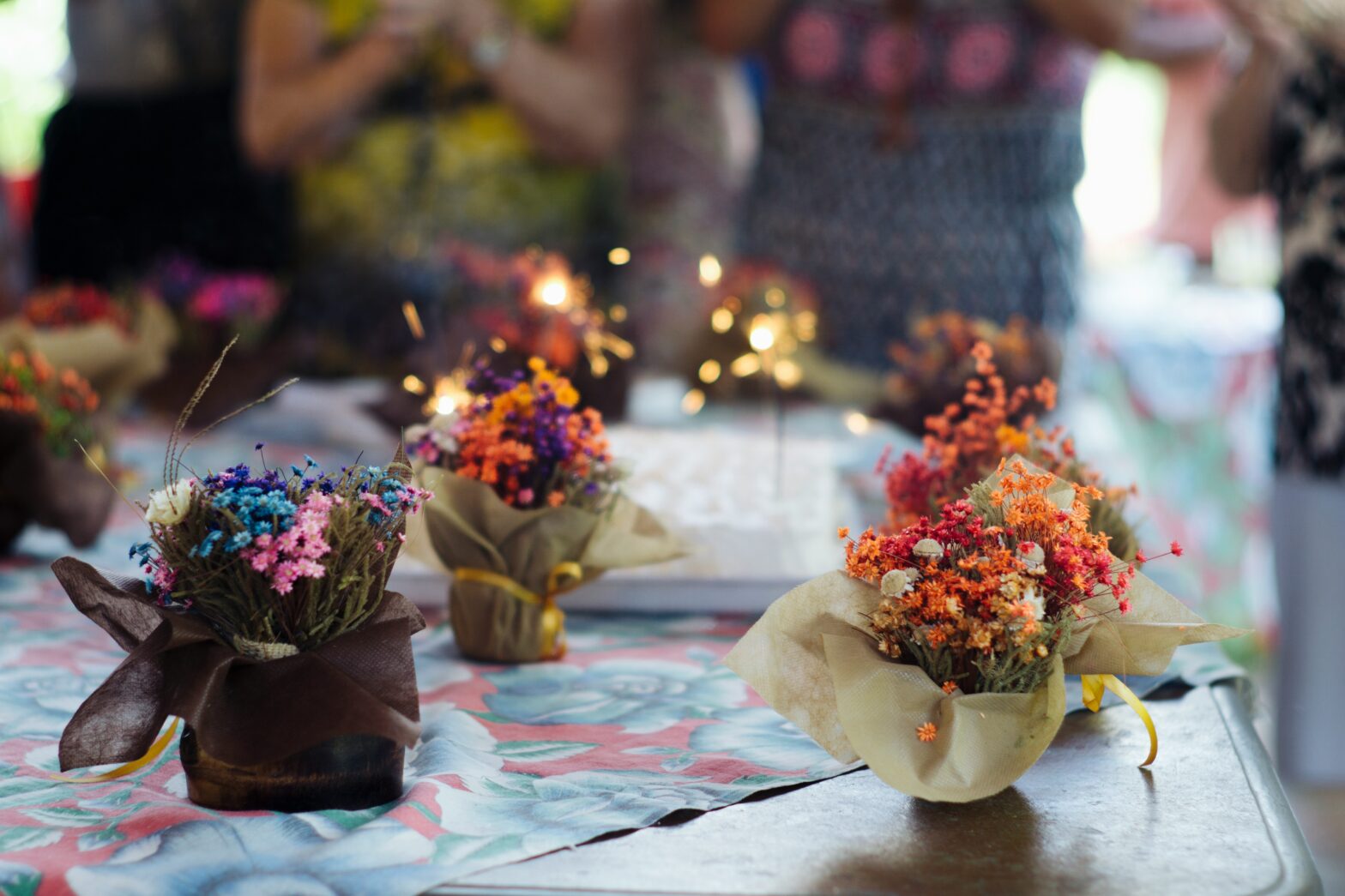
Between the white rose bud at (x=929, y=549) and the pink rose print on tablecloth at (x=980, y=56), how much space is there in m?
1.53

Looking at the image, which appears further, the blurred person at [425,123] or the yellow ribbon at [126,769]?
the blurred person at [425,123]

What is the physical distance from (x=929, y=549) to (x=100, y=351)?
1.24m

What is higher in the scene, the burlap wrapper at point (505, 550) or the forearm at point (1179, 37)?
the forearm at point (1179, 37)

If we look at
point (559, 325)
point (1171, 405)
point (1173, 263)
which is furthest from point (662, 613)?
point (1173, 263)

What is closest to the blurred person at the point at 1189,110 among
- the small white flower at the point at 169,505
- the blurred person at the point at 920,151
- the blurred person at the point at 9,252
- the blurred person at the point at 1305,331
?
the blurred person at the point at 1305,331

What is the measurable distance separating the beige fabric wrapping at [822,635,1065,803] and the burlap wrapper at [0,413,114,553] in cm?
87

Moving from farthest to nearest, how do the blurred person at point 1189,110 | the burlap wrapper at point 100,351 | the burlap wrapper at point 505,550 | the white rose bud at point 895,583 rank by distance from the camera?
1. the blurred person at point 1189,110
2. the burlap wrapper at point 100,351
3. the burlap wrapper at point 505,550
4. the white rose bud at point 895,583

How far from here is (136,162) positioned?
2762 millimetres

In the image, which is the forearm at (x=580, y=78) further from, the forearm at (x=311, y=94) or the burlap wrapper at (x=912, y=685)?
the burlap wrapper at (x=912, y=685)

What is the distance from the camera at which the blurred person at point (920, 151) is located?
85.7 inches

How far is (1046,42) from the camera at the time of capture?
2.17 metres

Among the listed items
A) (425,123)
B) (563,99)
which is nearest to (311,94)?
(425,123)

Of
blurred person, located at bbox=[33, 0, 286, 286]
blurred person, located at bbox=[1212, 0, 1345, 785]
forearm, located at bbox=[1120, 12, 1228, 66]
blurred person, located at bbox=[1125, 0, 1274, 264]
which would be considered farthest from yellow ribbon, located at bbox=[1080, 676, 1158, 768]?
blurred person, located at bbox=[33, 0, 286, 286]

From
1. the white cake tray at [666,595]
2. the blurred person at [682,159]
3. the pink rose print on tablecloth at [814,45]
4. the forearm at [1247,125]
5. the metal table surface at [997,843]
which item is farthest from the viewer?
the blurred person at [682,159]
